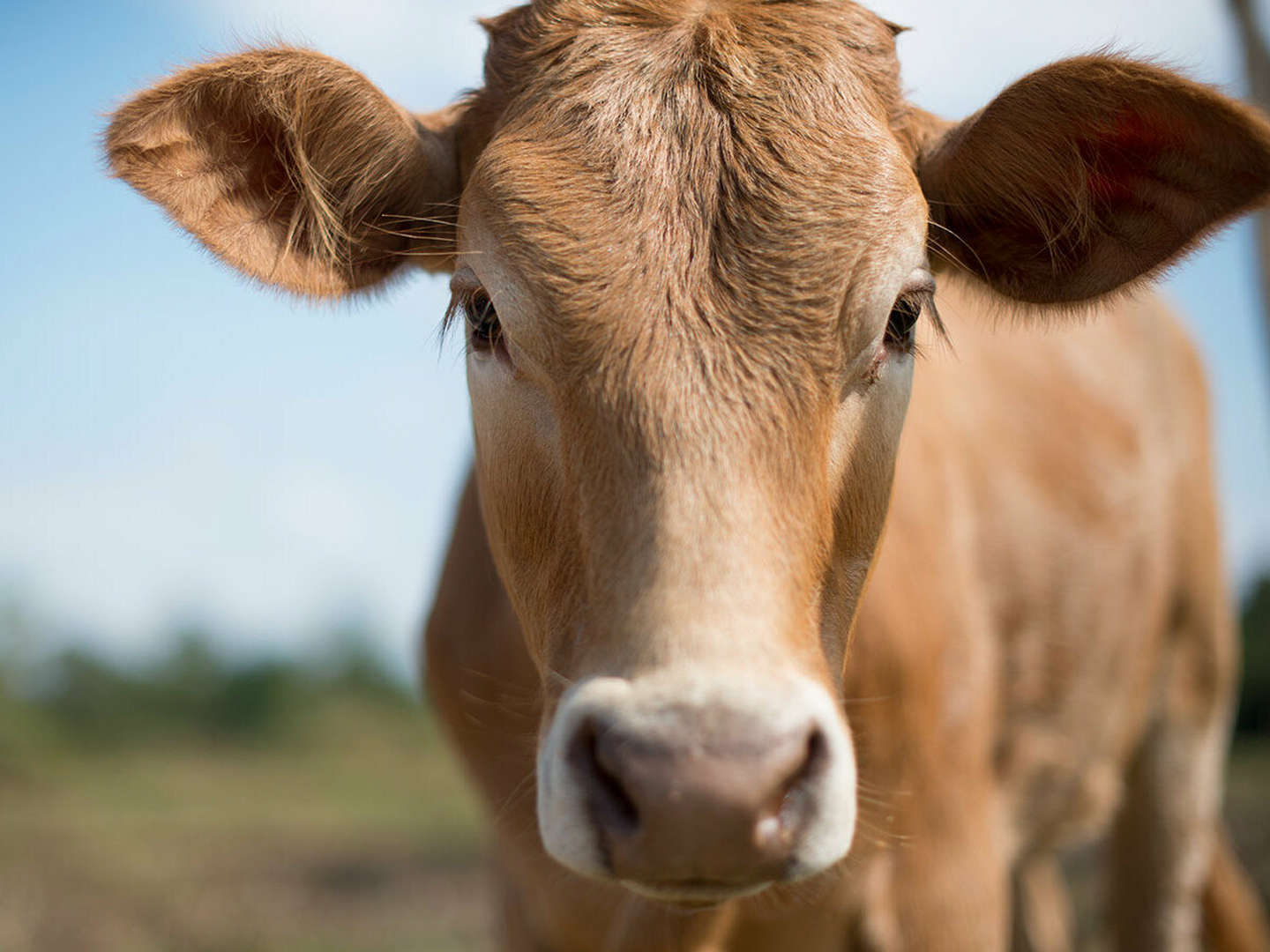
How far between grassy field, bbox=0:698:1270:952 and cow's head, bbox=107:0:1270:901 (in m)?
6.06

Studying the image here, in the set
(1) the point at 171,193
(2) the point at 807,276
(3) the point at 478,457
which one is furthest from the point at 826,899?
(1) the point at 171,193

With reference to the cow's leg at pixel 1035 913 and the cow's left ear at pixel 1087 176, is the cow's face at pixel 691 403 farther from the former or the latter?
the cow's leg at pixel 1035 913

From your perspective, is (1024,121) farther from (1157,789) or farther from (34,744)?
(34,744)

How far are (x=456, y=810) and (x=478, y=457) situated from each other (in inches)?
448

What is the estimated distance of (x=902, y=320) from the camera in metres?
2.52

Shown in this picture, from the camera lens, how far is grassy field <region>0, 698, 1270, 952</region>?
26.8 ft

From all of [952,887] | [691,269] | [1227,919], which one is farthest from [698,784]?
[1227,919]

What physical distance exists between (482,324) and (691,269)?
495 mm

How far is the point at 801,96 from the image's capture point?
2.49 m

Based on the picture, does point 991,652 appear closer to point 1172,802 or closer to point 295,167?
point 1172,802

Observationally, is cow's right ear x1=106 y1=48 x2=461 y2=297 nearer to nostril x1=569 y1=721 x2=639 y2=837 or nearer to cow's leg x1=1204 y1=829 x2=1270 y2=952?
nostril x1=569 y1=721 x2=639 y2=837

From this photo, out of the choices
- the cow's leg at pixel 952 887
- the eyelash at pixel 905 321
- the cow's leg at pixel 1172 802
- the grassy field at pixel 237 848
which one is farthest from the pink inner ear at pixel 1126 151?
the grassy field at pixel 237 848

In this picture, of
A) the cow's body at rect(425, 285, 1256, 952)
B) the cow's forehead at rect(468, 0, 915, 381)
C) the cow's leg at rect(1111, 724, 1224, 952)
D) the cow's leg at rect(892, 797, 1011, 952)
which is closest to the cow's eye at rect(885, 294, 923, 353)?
the cow's forehead at rect(468, 0, 915, 381)

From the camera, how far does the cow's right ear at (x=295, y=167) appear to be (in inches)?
105
